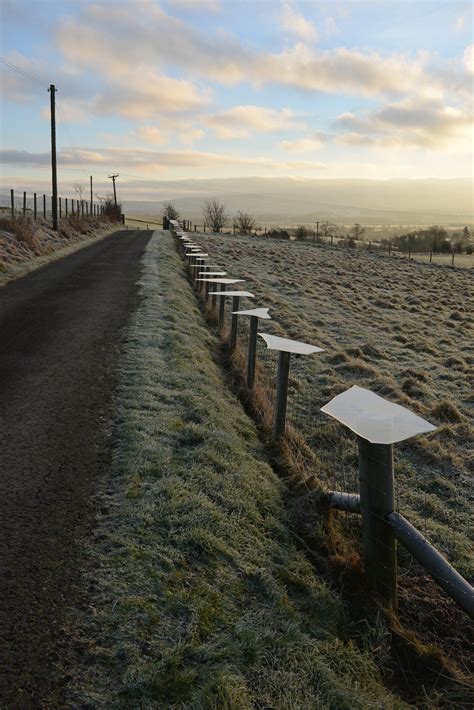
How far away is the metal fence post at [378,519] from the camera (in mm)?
3572

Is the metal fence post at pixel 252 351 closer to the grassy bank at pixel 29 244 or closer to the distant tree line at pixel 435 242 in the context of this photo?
the grassy bank at pixel 29 244

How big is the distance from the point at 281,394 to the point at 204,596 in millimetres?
3069

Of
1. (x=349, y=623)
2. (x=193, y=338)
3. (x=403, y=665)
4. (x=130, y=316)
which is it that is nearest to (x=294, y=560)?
(x=349, y=623)

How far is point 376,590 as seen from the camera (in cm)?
377

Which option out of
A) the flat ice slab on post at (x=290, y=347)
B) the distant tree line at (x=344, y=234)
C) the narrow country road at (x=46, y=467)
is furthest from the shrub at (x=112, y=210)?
the flat ice slab on post at (x=290, y=347)

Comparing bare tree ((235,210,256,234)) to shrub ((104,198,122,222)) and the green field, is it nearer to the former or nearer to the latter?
shrub ((104,198,122,222))

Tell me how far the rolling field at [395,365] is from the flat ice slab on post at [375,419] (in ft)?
5.60

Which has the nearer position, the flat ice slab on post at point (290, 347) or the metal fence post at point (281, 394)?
the flat ice slab on post at point (290, 347)

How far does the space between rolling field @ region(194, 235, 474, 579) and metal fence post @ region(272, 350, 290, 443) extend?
0.58 meters

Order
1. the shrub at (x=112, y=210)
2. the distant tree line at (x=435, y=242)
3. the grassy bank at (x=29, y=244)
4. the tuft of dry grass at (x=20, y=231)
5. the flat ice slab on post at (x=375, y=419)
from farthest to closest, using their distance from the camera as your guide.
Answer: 1. the distant tree line at (x=435, y=242)
2. the shrub at (x=112, y=210)
3. the tuft of dry grass at (x=20, y=231)
4. the grassy bank at (x=29, y=244)
5. the flat ice slab on post at (x=375, y=419)

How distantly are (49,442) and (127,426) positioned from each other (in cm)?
73

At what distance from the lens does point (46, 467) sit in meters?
4.43

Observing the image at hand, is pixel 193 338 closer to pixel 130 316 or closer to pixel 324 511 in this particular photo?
pixel 130 316

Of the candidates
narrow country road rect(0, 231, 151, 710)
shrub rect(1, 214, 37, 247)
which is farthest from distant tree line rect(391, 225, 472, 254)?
narrow country road rect(0, 231, 151, 710)
